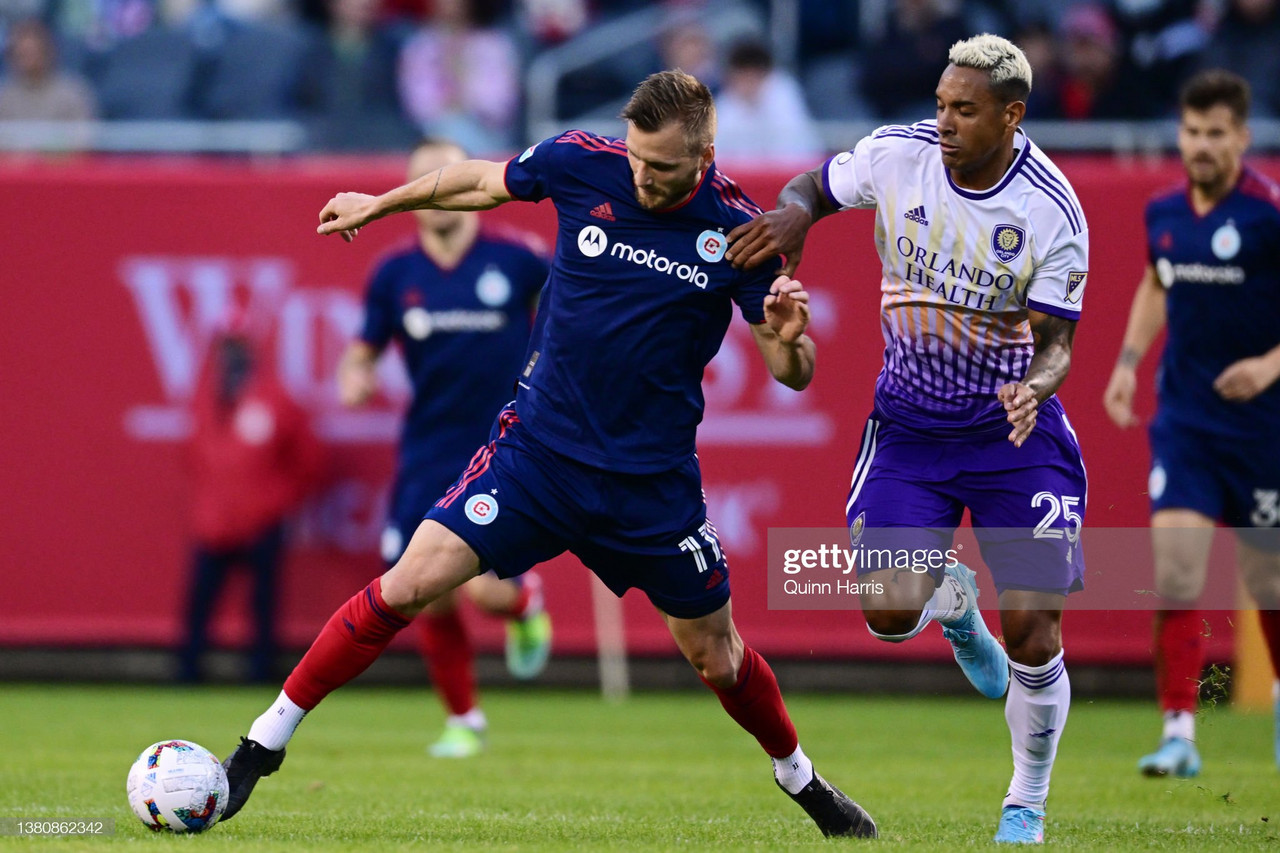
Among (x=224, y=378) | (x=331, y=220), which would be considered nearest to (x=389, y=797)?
(x=331, y=220)

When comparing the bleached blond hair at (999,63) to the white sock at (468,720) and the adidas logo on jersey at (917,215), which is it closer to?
the adidas logo on jersey at (917,215)

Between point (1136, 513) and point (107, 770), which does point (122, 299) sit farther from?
point (1136, 513)

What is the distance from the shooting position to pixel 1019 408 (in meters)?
5.47

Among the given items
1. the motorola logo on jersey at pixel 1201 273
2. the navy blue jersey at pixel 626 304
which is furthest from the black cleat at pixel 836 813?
the motorola logo on jersey at pixel 1201 273

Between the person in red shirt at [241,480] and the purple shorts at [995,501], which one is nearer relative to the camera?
the purple shorts at [995,501]

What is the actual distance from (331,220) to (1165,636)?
4886 mm

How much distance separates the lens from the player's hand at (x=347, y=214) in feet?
19.1

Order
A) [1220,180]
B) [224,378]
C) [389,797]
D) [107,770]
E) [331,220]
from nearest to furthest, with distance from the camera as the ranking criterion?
1. [331,220]
2. [389,797]
3. [107,770]
4. [1220,180]
5. [224,378]

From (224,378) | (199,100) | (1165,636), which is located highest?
(199,100)

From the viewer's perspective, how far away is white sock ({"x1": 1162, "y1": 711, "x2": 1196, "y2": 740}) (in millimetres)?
8430

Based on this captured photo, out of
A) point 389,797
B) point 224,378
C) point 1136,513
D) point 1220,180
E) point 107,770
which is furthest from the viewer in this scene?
point 224,378

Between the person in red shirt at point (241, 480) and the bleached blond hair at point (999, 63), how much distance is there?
305 inches

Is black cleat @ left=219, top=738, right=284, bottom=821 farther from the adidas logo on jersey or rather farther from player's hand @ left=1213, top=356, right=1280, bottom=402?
player's hand @ left=1213, top=356, right=1280, bottom=402

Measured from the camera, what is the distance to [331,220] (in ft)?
19.4
